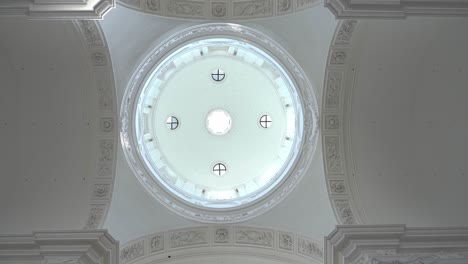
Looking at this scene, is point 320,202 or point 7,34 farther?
point 320,202

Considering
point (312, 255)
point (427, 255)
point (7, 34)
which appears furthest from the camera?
point (312, 255)

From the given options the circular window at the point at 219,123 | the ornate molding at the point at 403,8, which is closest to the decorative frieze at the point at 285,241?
the circular window at the point at 219,123

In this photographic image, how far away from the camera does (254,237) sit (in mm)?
14844

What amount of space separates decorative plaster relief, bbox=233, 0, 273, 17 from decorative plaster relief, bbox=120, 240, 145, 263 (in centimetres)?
642

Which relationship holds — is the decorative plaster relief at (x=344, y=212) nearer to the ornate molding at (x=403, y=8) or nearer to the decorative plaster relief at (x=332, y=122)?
the decorative plaster relief at (x=332, y=122)

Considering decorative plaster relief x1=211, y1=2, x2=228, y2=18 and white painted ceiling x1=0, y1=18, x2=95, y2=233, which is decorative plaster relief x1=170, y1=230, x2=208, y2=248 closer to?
white painted ceiling x1=0, y1=18, x2=95, y2=233

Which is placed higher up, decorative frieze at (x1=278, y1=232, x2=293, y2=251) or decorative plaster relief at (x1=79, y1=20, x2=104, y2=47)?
decorative plaster relief at (x1=79, y1=20, x2=104, y2=47)

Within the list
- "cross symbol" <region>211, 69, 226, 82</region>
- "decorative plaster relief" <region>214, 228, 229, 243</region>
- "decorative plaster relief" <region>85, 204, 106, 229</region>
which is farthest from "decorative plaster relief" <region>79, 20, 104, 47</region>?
"cross symbol" <region>211, 69, 226, 82</region>

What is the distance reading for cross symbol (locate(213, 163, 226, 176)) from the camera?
19.6 metres

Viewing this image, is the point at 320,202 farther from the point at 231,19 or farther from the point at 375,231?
the point at 231,19

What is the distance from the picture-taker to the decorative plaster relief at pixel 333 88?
13.7 meters

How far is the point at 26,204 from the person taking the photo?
13.2 metres

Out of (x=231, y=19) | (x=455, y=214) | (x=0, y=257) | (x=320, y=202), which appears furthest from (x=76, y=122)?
(x=455, y=214)

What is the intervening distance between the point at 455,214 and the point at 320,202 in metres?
3.25
